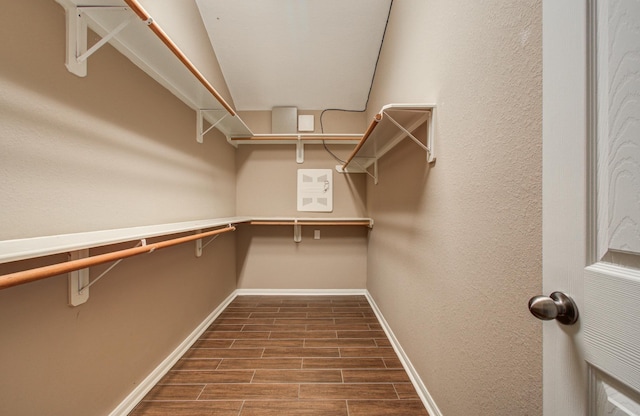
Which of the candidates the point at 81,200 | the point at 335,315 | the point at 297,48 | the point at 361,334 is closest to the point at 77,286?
the point at 81,200

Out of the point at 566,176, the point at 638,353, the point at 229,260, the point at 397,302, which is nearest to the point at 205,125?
the point at 229,260

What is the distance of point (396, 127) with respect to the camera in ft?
4.98

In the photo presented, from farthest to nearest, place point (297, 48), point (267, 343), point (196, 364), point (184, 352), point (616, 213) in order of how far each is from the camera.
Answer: point (297, 48)
point (267, 343)
point (184, 352)
point (196, 364)
point (616, 213)

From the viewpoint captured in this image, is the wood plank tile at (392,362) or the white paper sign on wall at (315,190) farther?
the white paper sign on wall at (315,190)

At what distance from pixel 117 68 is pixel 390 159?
1795mm

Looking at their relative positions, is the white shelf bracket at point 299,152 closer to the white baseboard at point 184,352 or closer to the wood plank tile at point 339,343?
the white baseboard at point 184,352

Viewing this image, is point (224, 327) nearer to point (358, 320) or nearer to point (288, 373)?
point (288, 373)

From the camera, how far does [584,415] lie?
1.33ft

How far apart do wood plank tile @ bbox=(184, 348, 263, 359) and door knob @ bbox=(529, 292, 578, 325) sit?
1781 millimetres

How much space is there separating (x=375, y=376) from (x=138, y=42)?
7.46ft

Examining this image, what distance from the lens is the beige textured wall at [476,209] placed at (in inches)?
25.7

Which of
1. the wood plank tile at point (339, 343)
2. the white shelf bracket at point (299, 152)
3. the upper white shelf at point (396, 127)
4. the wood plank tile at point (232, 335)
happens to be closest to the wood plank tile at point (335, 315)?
the wood plank tile at point (339, 343)

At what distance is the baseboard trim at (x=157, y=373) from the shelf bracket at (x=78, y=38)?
1581 millimetres

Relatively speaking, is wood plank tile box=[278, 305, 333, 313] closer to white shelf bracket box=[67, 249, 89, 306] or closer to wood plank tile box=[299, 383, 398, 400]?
wood plank tile box=[299, 383, 398, 400]
